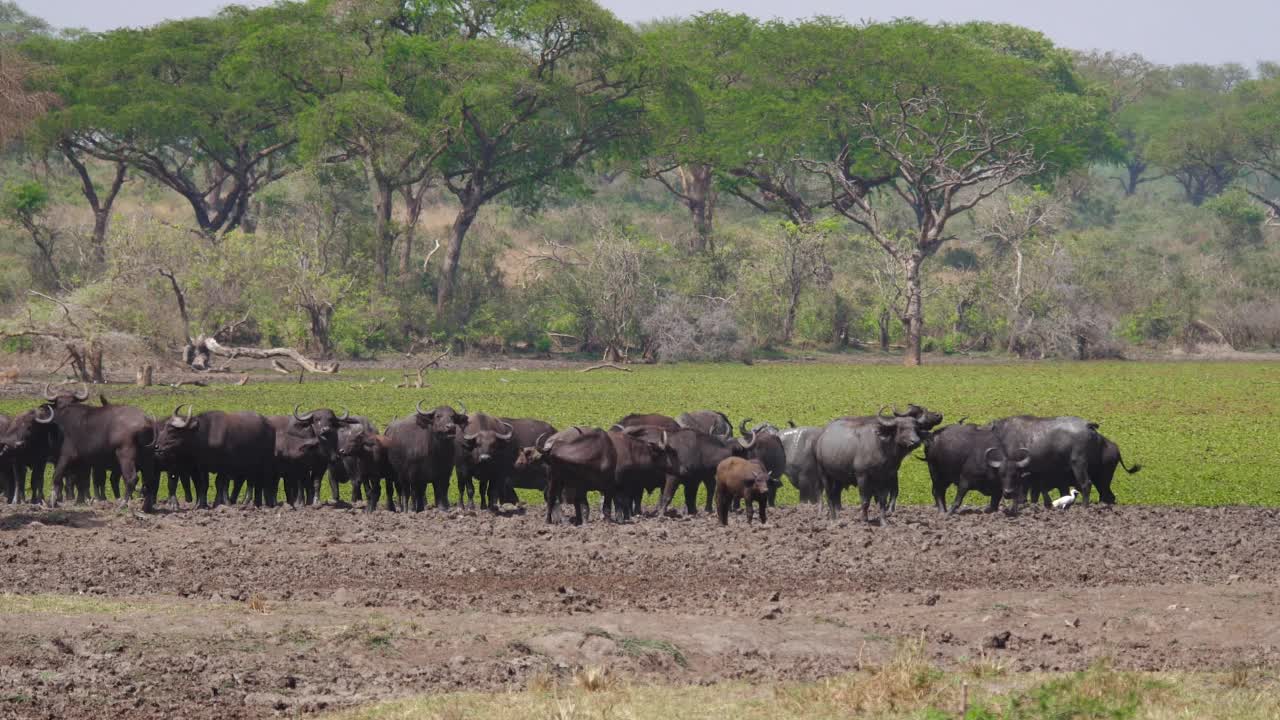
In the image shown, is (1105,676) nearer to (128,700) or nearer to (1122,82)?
(128,700)

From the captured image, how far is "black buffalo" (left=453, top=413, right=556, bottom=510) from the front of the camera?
1822cm

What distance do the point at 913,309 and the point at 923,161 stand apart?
637 cm

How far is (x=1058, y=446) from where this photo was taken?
739 inches

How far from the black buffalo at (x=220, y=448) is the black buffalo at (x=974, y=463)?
7.32 m

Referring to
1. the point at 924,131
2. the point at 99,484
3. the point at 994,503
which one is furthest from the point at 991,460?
the point at 924,131

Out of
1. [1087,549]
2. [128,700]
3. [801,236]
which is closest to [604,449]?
[1087,549]

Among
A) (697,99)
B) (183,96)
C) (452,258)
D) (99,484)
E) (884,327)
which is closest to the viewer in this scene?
(99,484)

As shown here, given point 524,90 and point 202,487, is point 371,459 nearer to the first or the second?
point 202,487

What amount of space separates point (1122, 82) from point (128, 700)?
9823cm

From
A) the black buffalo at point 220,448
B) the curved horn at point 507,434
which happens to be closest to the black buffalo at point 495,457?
the curved horn at point 507,434

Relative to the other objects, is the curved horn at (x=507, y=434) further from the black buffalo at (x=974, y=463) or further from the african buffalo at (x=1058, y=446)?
the african buffalo at (x=1058, y=446)

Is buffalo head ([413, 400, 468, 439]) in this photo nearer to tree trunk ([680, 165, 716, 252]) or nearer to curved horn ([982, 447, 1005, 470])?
curved horn ([982, 447, 1005, 470])

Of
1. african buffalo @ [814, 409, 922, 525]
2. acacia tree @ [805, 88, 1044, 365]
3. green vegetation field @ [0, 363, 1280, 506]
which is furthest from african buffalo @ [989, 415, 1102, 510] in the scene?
acacia tree @ [805, 88, 1044, 365]

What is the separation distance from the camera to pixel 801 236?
58062 millimetres
